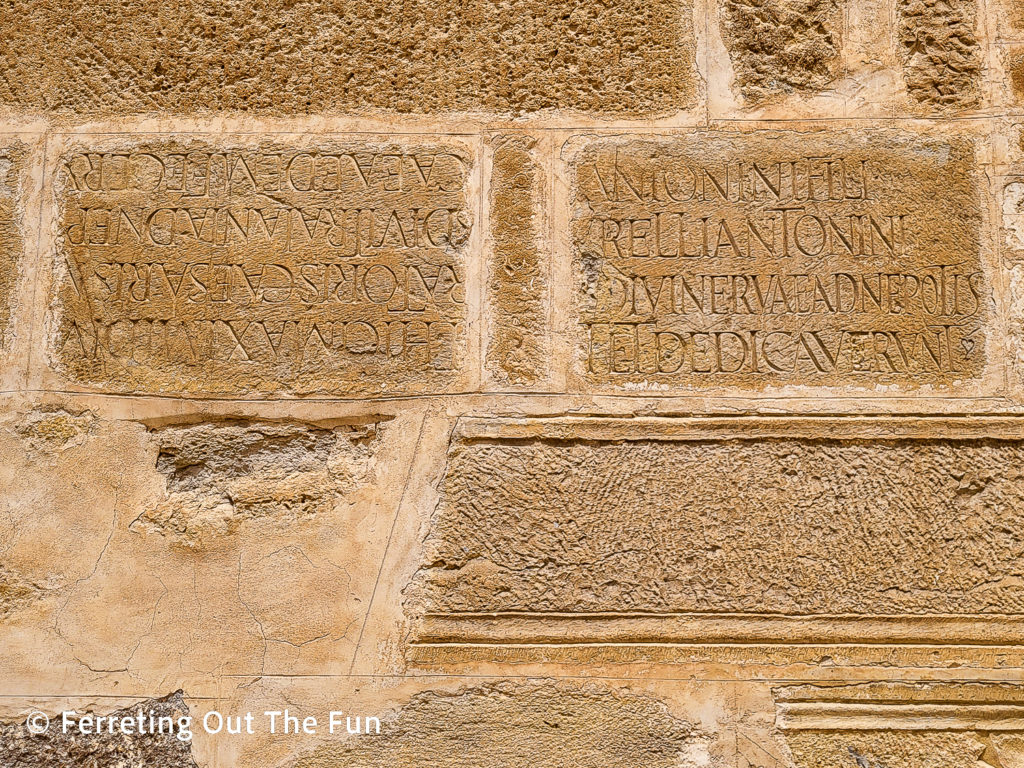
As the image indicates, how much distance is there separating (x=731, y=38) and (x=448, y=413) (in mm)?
1525

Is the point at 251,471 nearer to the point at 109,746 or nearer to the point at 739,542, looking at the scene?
the point at 109,746

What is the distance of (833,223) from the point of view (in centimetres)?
244

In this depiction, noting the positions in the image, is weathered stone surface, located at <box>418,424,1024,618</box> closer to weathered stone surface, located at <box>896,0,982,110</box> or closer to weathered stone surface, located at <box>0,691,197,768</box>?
weathered stone surface, located at <box>0,691,197,768</box>

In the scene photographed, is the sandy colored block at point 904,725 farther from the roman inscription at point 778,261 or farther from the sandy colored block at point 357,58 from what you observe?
the sandy colored block at point 357,58

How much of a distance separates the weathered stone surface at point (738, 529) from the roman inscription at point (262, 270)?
1.63ft

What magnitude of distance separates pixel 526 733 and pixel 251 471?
3.81 ft

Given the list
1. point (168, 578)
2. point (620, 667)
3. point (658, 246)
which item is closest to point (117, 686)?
point (168, 578)

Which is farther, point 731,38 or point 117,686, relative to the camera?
point 731,38

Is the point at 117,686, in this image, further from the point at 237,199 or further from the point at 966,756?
the point at 966,756

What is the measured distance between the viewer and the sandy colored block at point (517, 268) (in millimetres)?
2447

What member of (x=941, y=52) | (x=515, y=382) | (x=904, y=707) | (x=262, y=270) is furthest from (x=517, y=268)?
(x=904, y=707)

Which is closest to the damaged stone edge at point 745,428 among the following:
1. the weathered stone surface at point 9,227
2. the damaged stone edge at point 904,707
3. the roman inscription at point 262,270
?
the roman inscription at point 262,270

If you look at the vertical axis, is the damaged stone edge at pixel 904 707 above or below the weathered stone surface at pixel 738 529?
below

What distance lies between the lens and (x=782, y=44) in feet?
8.21
